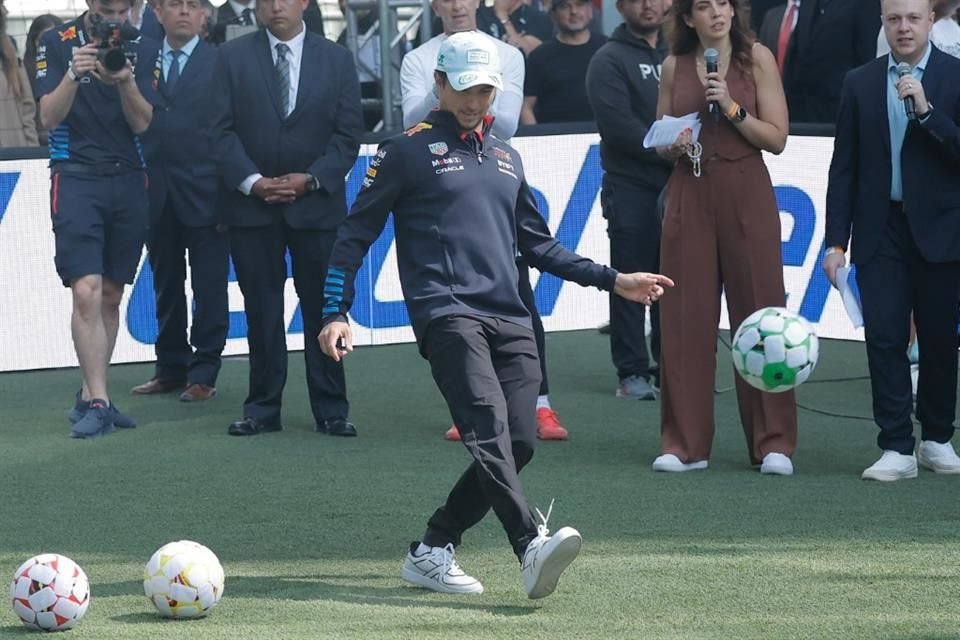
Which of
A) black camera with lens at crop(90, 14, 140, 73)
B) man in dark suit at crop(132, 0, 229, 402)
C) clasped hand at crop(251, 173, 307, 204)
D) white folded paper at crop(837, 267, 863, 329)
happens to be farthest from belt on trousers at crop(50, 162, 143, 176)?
white folded paper at crop(837, 267, 863, 329)

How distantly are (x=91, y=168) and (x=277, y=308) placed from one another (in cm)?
126

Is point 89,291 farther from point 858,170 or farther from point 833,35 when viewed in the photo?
point 833,35

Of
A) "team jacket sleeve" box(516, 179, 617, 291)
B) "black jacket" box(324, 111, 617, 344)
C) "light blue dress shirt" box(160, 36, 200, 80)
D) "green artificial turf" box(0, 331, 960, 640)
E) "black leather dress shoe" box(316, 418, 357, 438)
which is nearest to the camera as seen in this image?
"green artificial turf" box(0, 331, 960, 640)

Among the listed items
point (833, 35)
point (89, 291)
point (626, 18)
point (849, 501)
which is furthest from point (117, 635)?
point (833, 35)

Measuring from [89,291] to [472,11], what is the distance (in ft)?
8.35

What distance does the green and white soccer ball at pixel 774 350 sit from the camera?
7.80 meters

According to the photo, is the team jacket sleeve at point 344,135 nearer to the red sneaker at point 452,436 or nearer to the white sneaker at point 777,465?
the red sneaker at point 452,436

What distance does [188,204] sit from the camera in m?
10.9

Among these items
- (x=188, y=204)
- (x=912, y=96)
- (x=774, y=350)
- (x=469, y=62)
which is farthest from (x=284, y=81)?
(x=469, y=62)

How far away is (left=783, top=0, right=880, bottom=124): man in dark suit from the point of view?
11.6 metres

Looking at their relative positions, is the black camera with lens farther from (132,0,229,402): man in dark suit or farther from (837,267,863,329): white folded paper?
(837,267,863,329): white folded paper

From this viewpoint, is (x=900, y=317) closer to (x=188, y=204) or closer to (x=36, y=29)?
(x=188, y=204)

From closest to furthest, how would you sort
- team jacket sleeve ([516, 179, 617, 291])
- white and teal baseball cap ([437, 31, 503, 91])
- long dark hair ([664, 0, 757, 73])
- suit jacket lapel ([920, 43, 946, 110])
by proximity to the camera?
white and teal baseball cap ([437, 31, 503, 91]), team jacket sleeve ([516, 179, 617, 291]), suit jacket lapel ([920, 43, 946, 110]), long dark hair ([664, 0, 757, 73])

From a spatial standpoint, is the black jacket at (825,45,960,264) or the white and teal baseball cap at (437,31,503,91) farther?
the black jacket at (825,45,960,264)
